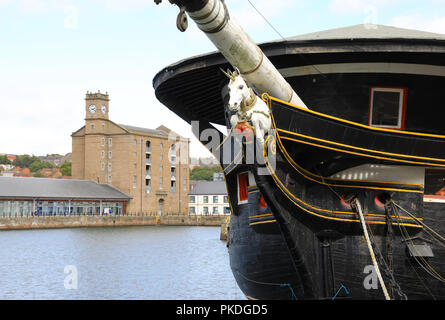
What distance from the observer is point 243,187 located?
11891 mm

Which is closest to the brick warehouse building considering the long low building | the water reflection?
the long low building

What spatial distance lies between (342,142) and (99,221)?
77.4 metres

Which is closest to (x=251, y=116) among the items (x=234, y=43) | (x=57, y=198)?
(x=234, y=43)

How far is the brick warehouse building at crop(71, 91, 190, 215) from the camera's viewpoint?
94.8 metres

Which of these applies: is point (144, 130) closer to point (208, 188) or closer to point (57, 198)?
point (208, 188)

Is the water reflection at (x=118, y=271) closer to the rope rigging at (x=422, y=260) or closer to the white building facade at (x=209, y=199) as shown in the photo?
the rope rigging at (x=422, y=260)

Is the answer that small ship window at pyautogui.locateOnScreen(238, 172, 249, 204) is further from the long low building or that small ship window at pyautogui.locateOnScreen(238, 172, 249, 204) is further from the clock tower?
the clock tower

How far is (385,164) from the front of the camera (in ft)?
32.1

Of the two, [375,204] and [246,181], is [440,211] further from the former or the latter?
[246,181]

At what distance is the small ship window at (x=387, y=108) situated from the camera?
34.8ft

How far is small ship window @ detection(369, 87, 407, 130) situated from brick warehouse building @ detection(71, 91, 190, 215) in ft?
278

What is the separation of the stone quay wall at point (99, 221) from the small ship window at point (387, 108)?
5411 centimetres

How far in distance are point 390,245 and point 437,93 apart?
286cm

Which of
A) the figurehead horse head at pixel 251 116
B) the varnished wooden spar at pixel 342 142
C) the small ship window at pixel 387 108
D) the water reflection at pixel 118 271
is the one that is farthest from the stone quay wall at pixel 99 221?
the figurehead horse head at pixel 251 116
